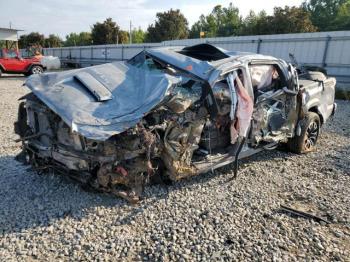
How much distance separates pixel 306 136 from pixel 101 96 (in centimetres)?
399

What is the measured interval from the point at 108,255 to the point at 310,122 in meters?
4.43

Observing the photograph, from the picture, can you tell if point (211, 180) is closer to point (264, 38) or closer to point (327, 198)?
point (327, 198)

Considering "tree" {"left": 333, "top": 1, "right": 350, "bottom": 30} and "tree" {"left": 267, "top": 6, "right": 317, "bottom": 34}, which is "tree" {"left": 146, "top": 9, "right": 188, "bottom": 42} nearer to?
"tree" {"left": 267, "top": 6, "right": 317, "bottom": 34}

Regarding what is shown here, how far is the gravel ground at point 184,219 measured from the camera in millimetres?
3123

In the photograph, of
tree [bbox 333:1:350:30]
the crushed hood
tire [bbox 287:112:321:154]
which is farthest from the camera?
tree [bbox 333:1:350:30]

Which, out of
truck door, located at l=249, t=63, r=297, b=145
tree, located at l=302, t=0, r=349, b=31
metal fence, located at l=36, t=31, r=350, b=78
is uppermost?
tree, located at l=302, t=0, r=349, b=31

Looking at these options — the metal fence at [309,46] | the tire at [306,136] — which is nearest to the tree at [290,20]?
the metal fence at [309,46]

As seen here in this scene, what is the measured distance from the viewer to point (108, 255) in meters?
3.05

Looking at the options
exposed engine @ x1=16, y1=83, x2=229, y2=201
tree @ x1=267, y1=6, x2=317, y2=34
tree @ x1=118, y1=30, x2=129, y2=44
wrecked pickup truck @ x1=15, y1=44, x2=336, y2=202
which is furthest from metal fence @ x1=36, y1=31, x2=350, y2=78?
tree @ x1=118, y1=30, x2=129, y2=44

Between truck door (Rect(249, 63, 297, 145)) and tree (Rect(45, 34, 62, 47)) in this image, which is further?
tree (Rect(45, 34, 62, 47))

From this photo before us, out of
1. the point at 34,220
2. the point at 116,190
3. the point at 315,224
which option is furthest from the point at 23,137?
the point at 315,224

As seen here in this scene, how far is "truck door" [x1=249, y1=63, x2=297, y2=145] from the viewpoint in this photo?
16.0 ft

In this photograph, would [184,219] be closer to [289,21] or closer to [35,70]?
[35,70]

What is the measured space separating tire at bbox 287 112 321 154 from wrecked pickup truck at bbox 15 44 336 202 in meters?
1.04
